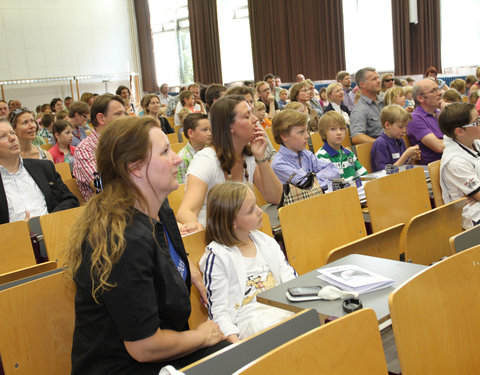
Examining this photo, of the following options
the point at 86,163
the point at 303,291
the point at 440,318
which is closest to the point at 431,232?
the point at 303,291

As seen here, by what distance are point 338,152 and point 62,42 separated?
42.7 ft

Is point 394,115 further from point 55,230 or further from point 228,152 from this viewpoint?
point 55,230

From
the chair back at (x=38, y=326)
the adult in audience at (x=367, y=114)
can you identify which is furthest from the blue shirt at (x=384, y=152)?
the chair back at (x=38, y=326)

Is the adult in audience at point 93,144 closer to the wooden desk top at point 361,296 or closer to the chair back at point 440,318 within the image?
the wooden desk top at point 361,296

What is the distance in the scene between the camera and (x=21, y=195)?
11.9 feet

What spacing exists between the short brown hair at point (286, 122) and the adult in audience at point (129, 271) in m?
2.21

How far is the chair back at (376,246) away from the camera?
262 centimetres

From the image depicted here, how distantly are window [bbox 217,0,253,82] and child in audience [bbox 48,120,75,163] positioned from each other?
408 inches

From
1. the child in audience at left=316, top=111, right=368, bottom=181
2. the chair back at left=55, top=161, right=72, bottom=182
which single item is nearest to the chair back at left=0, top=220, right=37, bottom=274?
the chair back at left=55, top=161, right=72, bottom=182

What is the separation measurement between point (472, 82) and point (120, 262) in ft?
27.7

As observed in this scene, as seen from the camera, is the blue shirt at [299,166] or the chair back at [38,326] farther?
the blue shirt at [299,166]

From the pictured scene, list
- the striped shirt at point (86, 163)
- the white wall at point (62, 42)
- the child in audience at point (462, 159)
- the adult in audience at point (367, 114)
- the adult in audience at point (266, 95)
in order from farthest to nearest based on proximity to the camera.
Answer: the white wall at point (62, 42)
the adult in audience at point (266, 95)
the adult in audience at point (367, 114)
the striped shirt at point (86, 163)
the child in audience at point (462, 159)

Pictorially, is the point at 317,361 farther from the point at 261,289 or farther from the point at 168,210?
the point at 261,289

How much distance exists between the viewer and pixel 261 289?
237 cm
